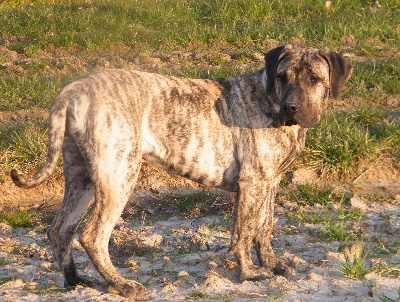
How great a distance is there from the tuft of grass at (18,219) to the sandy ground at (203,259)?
102 mm

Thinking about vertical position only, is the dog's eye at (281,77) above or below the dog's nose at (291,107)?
above

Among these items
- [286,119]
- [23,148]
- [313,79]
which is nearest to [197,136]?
[286,119]

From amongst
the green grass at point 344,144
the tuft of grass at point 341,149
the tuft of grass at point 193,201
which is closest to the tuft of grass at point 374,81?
the green grass at point 344,144

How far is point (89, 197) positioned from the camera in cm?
586

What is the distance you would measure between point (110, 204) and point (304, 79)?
181 cm

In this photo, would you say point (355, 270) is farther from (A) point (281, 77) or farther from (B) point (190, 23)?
(B) point (190, 23)

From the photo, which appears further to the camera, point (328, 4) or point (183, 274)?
point (328, 4)

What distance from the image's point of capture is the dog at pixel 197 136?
540 centimetres

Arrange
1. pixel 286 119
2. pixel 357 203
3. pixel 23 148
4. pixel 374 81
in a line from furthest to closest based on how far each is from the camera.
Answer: pixel 374 81 → pixel 23 148 → pixel 357 203 → pixel 286 119

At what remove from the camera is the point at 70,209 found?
19.0ft

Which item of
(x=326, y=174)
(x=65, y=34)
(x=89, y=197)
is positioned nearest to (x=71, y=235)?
(x=89, y=197)

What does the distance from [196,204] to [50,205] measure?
4.91 feet

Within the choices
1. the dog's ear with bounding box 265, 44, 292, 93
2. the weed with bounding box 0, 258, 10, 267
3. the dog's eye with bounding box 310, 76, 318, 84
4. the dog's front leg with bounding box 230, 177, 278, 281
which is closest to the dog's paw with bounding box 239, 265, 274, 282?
the dog's front leg with bounding box 230, 177, 278, 281

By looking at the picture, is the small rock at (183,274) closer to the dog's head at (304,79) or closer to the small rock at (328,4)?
the dog's head at (304,79)
